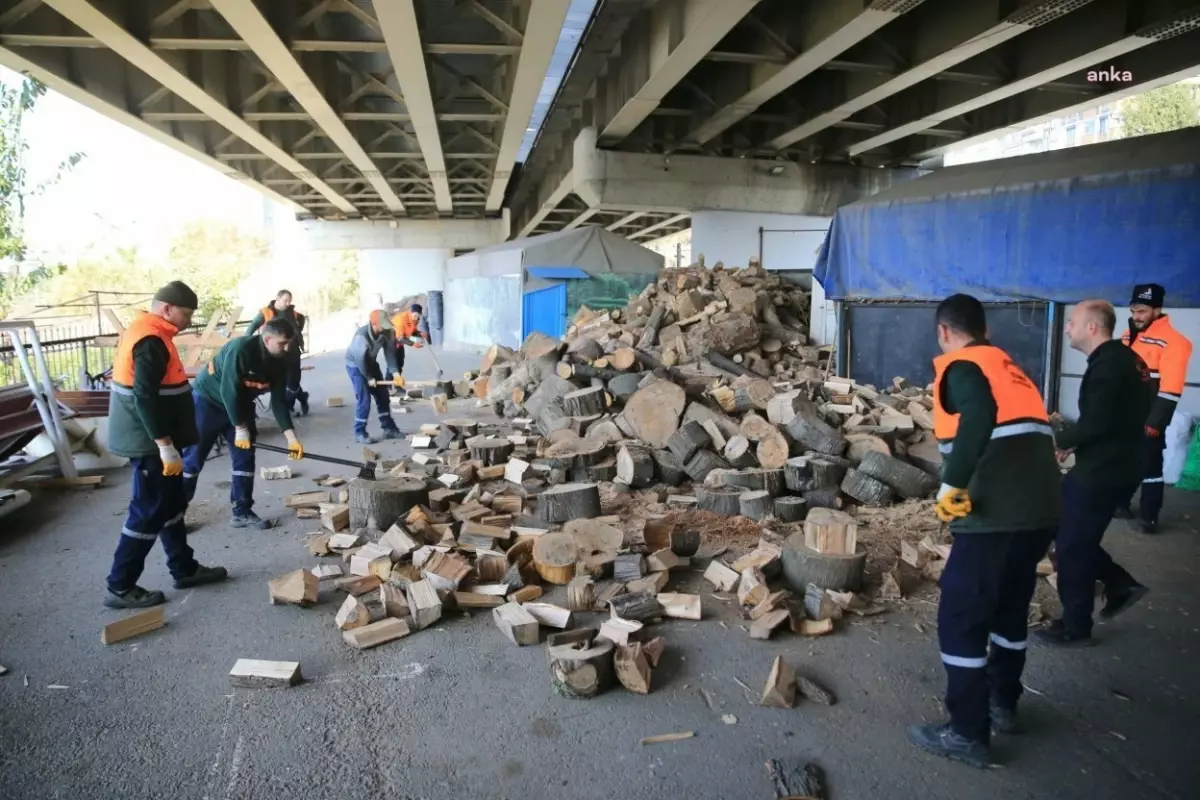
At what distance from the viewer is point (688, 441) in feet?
22.8

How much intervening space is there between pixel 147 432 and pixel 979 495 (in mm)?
4311

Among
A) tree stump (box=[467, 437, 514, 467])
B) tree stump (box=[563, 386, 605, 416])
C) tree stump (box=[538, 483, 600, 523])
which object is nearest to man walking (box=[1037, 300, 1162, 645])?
tree stump (box=[538, 483, 600, 523])

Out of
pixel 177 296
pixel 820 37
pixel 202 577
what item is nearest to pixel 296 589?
pixel 202 577

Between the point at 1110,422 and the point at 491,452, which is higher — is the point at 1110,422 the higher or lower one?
the higher one

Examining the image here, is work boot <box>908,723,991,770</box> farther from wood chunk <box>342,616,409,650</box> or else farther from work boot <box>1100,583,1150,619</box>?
wood chunk <box>342,616,409,650</box>

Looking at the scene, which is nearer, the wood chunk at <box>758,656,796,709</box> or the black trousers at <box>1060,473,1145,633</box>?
the wood chunk at <box>758,656,796,709</box>

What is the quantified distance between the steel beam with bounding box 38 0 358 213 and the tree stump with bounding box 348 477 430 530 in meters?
5.78

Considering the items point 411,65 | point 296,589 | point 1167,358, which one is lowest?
point 296,589

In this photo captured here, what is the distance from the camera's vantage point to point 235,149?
16.8 m

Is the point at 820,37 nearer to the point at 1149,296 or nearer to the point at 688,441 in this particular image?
the point at 1149,296

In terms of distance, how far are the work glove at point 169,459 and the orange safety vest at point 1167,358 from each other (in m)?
6.45

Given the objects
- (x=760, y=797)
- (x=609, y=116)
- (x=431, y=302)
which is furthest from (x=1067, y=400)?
(x=431, y=302)

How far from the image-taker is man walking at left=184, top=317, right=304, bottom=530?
5.58 m

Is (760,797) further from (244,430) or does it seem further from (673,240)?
(673,240)
